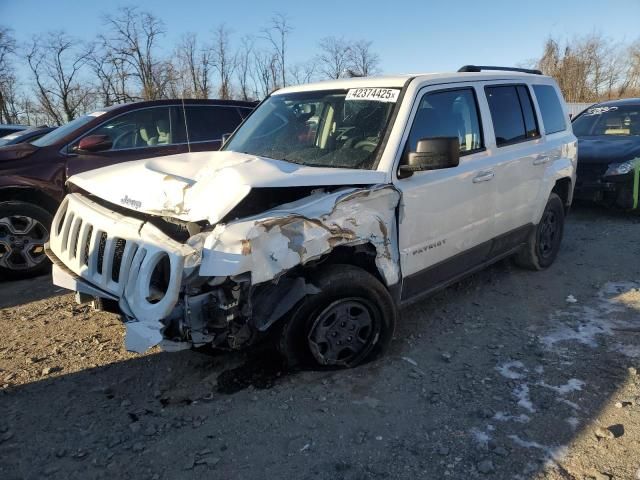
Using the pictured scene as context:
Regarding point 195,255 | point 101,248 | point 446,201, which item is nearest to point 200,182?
point 195,255

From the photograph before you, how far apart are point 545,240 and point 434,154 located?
9.10 feet

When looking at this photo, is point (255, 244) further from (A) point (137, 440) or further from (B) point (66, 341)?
(B) point (66, 341)

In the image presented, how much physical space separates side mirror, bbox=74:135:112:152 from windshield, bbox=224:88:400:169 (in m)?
1.93

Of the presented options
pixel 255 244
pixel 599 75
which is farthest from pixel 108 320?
pixel 599 75

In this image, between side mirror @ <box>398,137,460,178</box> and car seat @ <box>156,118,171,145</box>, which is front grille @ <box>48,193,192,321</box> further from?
car seat @ <box>156,118,171,145</box>

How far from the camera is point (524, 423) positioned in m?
2.71

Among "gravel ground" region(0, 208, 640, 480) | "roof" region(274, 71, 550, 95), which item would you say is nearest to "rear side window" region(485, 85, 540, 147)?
"roof" region(274, 71, 550, 95)

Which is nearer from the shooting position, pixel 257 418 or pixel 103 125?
pixel 257 418

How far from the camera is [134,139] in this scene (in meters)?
5.77

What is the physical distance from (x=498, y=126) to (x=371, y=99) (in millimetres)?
1312

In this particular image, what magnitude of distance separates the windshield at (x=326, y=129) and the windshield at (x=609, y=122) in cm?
637

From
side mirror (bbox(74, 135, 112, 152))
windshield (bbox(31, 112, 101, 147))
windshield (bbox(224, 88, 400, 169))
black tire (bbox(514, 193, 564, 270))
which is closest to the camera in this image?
windshield (bbox(224, 88, 400, 169))

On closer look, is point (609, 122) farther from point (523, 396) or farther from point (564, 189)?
point (523, 396)

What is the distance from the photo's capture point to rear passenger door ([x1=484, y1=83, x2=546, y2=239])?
4.15 metres
